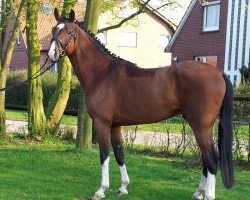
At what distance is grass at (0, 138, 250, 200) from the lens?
7.06 metres

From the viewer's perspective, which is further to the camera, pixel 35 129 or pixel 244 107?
pixel 35 129

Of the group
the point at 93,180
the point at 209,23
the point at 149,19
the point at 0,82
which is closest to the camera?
the point at 93,180

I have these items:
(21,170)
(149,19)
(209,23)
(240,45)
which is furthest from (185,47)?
(21,170)

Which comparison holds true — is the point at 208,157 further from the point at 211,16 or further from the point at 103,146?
the point at 211,16

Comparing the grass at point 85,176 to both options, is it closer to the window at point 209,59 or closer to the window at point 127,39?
the window at point 209,59

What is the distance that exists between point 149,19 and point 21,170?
3619cm

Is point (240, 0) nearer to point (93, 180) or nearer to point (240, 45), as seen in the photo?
point (240, 45)

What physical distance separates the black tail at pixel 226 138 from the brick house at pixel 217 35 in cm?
1812

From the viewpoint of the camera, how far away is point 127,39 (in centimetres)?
4412

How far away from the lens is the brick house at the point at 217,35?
2483 cm

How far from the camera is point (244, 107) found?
426 inches

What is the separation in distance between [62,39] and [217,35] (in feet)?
68.7

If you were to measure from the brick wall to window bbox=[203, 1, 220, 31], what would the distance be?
0.24 m

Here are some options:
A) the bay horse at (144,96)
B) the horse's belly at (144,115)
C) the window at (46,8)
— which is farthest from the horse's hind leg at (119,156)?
the window at (46,8)
